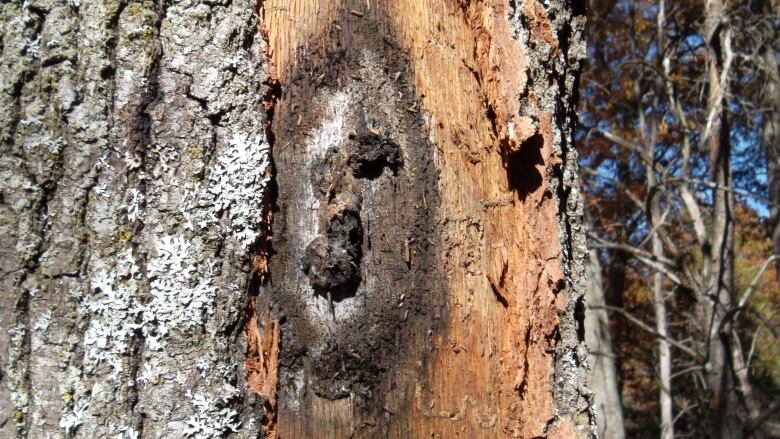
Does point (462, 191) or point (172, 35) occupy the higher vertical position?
point (172, 35)

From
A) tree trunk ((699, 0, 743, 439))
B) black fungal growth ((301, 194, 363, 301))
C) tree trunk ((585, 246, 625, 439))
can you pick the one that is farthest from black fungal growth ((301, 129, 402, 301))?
tree trunk ((585, 246, 625, 439))

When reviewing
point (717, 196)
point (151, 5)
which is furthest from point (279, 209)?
point (717, 196)

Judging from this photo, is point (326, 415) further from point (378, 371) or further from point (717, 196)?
point (717, 196)

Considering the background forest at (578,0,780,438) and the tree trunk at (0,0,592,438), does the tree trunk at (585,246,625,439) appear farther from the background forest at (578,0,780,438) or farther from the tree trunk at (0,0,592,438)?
the tree trunk at (0,0,592,438)

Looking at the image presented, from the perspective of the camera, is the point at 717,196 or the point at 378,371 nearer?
the point at 378,371

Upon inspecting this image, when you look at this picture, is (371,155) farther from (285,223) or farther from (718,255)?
(718,255)

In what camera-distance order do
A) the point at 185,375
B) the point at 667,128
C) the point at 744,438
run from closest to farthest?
the point at 185,375, the point at 744,438, the point at 667,128

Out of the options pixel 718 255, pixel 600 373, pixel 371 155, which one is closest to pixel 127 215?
pixel 371 155
